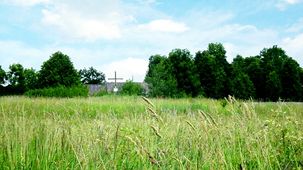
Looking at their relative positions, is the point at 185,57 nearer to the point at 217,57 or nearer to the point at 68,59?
the point at 217,57

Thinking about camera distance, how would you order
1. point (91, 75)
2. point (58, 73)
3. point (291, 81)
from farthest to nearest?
1. point (91, 75)
2. point (291, 81)
3. point (58, 73)

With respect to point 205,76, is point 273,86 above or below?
below

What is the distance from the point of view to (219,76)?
142 ft

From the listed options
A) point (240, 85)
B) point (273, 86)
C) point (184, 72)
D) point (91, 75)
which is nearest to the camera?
point (184, 72)

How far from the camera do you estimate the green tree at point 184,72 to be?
40.2 metres

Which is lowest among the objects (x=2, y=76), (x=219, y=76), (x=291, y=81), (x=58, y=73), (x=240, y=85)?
(x=240, y=85)

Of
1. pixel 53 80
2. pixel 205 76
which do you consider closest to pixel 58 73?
pixel 53 80

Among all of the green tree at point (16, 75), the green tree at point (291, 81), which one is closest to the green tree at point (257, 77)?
the green tree at point (291, 81)

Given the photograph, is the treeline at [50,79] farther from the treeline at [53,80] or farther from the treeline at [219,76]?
the treeline at [219,76]

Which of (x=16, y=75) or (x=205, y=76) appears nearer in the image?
(x=205, y=76)

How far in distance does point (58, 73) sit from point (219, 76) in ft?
56.5

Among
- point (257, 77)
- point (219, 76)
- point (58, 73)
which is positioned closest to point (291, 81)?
point (257, 77)

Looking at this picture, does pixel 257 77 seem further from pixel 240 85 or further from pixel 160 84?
pixel 160 84

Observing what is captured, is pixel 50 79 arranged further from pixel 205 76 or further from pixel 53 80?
pixel 205 76
